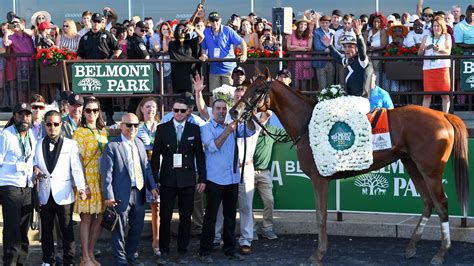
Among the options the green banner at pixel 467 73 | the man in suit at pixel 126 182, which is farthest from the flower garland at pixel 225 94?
the green banner at pixel 467 73

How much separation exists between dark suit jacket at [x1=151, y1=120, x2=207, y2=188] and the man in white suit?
103 cm

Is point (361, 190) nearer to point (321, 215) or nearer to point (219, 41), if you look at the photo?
point (321, 215)

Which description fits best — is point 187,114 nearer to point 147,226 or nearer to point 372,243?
point 147,226

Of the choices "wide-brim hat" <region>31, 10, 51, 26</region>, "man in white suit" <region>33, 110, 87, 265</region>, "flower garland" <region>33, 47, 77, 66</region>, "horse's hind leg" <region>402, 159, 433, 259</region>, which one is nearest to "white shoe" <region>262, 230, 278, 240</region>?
"horse's hind leg" <region>402, 159, 433, 259</region>

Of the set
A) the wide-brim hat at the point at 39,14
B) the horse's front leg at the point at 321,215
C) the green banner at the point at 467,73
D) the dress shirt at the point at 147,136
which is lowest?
the horse's front leg at the point at 321,215

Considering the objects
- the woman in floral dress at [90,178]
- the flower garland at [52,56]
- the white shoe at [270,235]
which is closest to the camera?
the woman in floral dress at [90,178]

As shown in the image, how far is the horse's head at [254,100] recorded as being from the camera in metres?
11.8

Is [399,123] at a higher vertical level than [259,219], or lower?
higher

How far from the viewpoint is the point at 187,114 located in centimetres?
1220

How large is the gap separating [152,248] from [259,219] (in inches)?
Answer: 70.9

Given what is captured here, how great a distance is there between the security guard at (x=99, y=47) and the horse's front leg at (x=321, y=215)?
20.0 feet

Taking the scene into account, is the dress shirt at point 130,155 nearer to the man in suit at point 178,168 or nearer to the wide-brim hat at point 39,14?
the man in suit at point 178,168

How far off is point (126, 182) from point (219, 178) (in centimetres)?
125

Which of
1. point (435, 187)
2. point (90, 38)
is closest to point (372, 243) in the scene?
point (435, 187)
